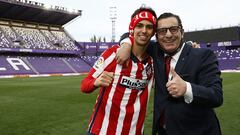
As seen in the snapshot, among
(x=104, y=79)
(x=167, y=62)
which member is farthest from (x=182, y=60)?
(x=104, y=79)

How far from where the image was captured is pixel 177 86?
1.90 m

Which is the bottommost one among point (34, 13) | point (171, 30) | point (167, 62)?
point (167, 62)

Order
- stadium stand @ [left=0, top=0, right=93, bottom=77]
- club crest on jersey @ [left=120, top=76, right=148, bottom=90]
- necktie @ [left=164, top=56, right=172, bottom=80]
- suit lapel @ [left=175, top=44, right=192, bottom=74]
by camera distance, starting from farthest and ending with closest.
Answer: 1. stadium stand @ [left=0, top=0, right=93, bottom=77]
2. club crest on jersey @ [left=120, top=76, right=148, bottom=90]
3. necktie @ [left=164, top=56, right=172, bottom=80]
4. suit lapel @ [left=175, top=44, right=192, bottom=74]

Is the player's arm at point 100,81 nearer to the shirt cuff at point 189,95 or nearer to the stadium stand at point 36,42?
the shirt cuff at point 189,95

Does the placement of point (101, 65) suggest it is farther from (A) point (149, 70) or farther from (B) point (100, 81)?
(A) point (149, 70)

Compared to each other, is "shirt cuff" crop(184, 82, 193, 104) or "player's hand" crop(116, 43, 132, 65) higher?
"player's hand" crop(116, 43, 132, 65)

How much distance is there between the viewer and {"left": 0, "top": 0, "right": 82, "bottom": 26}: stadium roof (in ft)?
150

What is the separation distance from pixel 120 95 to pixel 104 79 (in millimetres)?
290

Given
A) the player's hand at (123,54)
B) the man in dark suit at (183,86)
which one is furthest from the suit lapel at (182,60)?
the player's hand at (123,54)

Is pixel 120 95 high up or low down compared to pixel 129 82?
down

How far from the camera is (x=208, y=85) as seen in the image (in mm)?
1969

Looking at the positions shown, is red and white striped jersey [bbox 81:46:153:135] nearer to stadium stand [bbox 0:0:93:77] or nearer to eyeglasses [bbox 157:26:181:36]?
eyeglasses [bbox 157:26:181:36]

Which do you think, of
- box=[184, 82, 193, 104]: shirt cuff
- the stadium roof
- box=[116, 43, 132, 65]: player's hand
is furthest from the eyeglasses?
the stadium roof

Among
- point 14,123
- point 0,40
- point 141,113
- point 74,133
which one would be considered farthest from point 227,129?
point 0,40
